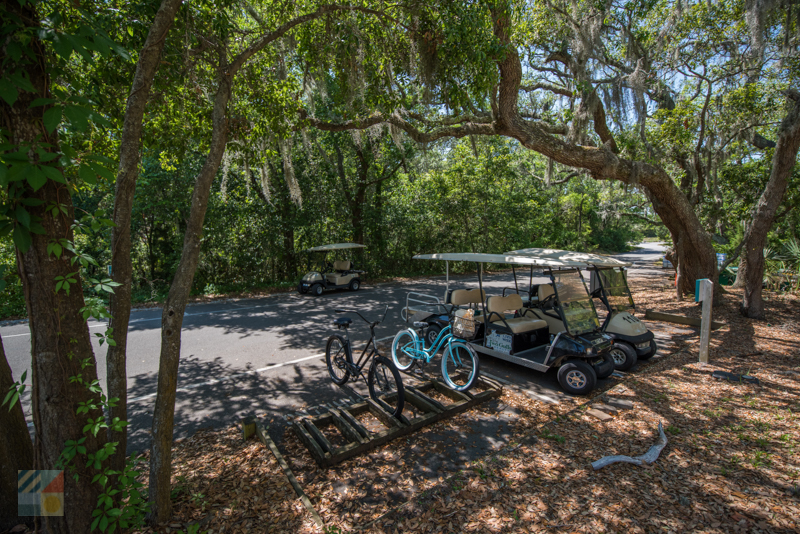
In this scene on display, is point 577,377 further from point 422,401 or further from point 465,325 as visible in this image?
point 422,401

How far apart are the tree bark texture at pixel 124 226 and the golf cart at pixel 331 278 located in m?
10.6

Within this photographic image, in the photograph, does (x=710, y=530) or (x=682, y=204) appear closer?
(x=710, y=530)

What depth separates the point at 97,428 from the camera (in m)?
2.03

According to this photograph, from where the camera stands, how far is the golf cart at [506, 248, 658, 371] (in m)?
5.72

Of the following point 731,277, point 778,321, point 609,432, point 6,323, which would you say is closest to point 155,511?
point 609,432

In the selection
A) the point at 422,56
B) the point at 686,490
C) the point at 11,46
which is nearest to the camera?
the point at 11,46

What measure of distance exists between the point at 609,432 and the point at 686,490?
3.26 ft

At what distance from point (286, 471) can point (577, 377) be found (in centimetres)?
379

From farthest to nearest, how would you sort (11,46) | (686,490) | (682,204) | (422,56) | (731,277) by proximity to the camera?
(731,277) < (682,204) < (422,56) < (686,490) < (11,46)

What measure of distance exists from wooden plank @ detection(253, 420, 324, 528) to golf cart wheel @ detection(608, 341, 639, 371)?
16.2 ft

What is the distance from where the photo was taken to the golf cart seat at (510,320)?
5.81 meters

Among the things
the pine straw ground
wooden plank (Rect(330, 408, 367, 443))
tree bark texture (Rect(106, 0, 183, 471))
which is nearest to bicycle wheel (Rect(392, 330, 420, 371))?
the pine straw ground

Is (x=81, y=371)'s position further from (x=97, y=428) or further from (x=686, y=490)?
(x=686, y=490)

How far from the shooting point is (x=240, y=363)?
6.58 m
